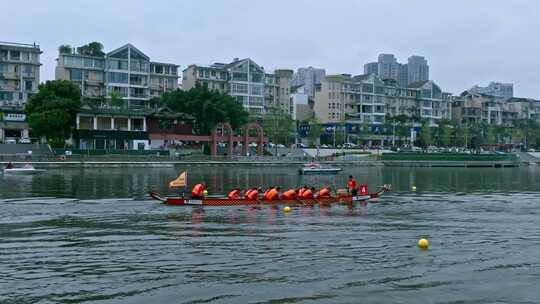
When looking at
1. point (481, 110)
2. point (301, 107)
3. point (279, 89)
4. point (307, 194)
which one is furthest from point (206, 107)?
point (481, 110)

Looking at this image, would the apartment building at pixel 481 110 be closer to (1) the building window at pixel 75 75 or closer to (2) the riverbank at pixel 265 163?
(2) the riverbank at pixel 265 163

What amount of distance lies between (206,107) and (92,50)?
30.7 metres

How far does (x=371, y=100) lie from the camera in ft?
485

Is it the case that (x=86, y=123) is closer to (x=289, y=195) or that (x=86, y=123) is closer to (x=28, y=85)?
(x=28, y=85)

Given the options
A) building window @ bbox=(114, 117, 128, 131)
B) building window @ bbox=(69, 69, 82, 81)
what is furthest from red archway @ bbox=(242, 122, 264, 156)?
building window @ bbox=(69, 69, 82, 81)

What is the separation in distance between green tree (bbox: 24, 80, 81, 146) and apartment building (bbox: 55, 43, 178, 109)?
1903cm

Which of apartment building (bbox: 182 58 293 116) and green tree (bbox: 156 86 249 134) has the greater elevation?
apartment building (bbox: 182 58 293 116)

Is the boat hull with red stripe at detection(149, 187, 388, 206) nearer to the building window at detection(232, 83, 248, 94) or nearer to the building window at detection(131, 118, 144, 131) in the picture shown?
the building window at detection(131, 118, 144, 131)

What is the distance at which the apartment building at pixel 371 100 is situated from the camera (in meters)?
144

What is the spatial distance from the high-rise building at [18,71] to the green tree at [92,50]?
10.3 metres

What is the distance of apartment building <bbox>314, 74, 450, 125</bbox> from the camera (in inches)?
5664

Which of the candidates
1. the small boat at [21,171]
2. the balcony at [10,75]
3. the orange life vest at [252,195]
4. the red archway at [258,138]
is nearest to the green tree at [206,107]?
the red archway at [258,138]

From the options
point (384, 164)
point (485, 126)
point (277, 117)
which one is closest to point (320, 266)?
point (384, 164)

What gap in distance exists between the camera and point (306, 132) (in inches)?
5305
